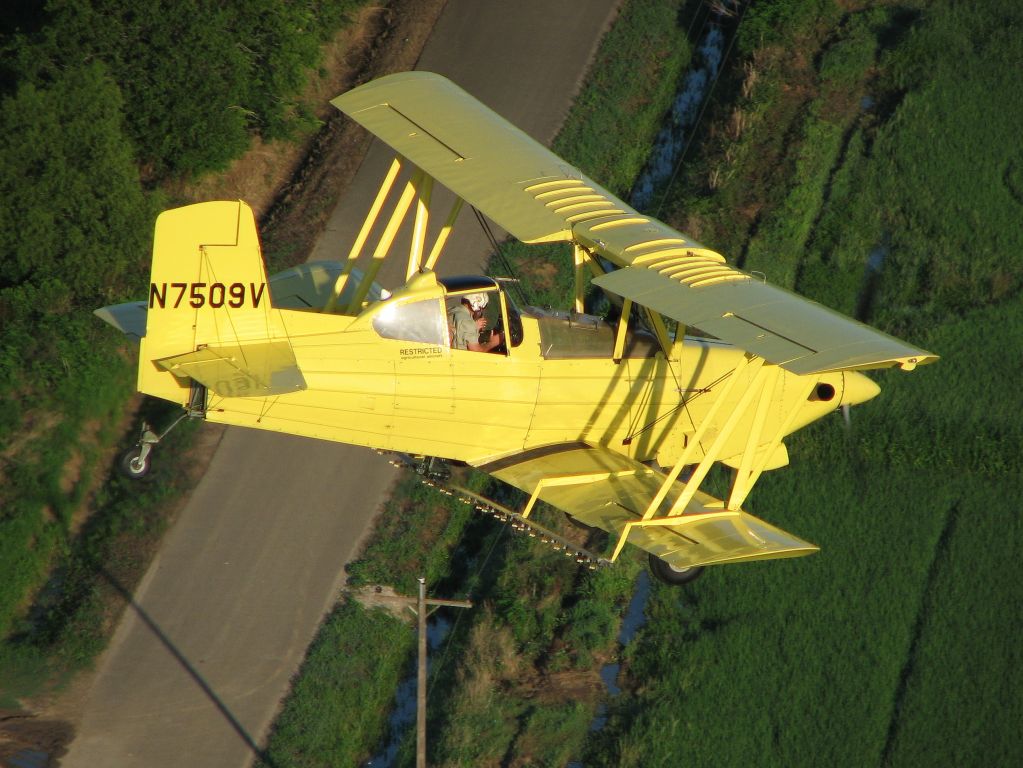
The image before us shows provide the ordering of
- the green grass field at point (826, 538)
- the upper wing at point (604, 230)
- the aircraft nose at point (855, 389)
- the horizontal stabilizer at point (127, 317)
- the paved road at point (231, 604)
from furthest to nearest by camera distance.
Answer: the aircraft nose at point (855, 389), the green grass field at point (826, 538), the paved road at point (231, 604), the horizontal stabilizer at point (127, 317), the upper wing at point (604, 230)

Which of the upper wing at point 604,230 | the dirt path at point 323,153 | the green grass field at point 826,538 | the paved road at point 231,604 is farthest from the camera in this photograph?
the dirt path at point 323,153

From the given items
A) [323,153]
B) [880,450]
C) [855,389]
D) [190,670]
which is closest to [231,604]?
[190,670]

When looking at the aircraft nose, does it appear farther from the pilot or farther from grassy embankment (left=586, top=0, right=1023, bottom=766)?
the pilot

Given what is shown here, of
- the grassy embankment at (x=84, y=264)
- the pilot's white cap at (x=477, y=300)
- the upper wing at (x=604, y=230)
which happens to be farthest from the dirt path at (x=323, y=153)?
the pilot's white cap at (x=477, y=300)

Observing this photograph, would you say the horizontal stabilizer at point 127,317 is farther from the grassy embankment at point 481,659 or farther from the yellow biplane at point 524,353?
the grassy embankment at point 481,659

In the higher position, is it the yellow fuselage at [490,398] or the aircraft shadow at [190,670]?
the yellow fuselage at [490,398]

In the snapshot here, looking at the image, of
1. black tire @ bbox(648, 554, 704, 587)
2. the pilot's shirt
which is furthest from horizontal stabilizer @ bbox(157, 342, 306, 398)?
black tire @ bbox(648, 554, 704, 587)

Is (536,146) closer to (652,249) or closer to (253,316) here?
(652,249)
